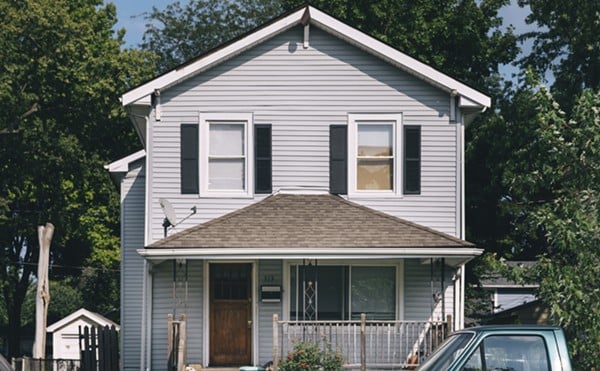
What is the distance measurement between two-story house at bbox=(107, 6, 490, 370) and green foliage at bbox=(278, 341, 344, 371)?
6.48ft

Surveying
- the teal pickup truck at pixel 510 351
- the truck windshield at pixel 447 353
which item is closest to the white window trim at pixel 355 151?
the truck windshield at pixel 447 353

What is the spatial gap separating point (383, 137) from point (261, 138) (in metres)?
2.41

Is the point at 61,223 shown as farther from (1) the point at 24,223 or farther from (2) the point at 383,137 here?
(2) the point at 383,137

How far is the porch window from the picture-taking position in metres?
22.9

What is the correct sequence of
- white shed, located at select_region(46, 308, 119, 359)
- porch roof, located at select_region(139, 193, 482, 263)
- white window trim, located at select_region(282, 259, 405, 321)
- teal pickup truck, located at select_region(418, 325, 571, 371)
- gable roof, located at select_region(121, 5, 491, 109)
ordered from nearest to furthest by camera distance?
teal pickup truck, located at select_region(418, 325, 571, 371)
porch roof, located at select_region(139, 193, 482, 263)
white window trim, located at select_region(282, 259, 405, 321)
gable roof, located at select_region(121, 5, 491, 109)
white shed, located at select_region(46, 308, 119, 359)

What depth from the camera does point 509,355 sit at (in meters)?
11.9

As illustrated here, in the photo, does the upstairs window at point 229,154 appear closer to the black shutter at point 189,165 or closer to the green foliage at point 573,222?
the black shutter at point 189,165

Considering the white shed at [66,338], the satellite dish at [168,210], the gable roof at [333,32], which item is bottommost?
the white shed at [66,338]

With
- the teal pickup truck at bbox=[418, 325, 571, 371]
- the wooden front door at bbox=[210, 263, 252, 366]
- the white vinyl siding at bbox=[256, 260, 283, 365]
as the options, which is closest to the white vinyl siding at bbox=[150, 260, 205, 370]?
the wooden front door at bbox=[210, 263, 252, 366]

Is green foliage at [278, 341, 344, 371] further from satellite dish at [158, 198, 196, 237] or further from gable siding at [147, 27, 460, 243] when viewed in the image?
gable siding at [147, 27, 460, 243]

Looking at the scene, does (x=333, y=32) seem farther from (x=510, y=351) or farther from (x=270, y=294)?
(x=510, y=351)

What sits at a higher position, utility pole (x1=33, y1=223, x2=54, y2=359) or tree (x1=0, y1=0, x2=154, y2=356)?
tree (x1=0, y1=0, x2=154, y2=356)

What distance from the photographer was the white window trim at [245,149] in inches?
912

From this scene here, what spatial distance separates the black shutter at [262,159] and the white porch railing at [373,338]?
9.85 ft
